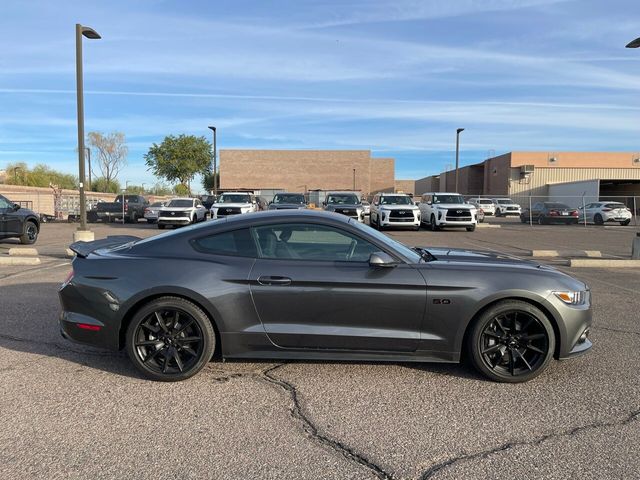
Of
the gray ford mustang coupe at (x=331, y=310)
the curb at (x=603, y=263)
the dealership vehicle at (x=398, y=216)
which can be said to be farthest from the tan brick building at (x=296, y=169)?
the gray ford mustang coupe at (x=331, y=310)

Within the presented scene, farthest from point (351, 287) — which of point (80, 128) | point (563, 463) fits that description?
point (80, 128)

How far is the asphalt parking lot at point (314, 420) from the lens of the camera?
2.90 m

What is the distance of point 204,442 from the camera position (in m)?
3.17

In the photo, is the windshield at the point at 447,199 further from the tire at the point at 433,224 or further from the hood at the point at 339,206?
the hood at the point at 339,206

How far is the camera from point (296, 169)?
205ft

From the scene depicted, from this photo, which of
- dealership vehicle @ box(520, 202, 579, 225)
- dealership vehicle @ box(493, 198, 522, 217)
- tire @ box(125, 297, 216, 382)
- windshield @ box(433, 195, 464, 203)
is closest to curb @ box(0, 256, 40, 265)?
tire @ box(125, 297, 216, 382)

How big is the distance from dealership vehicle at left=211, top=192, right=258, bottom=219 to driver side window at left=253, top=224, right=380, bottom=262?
1660 centimetres

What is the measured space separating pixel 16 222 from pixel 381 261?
13.4m

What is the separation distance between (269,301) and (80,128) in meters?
12.2

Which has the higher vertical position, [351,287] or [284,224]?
[284,224]

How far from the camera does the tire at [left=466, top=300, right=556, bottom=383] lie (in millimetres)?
4082

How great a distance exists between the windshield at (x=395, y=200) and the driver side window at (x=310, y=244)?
18969mm

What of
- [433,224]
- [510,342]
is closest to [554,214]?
[433,224]

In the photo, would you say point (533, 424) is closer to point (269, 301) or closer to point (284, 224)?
point (269, 301)
